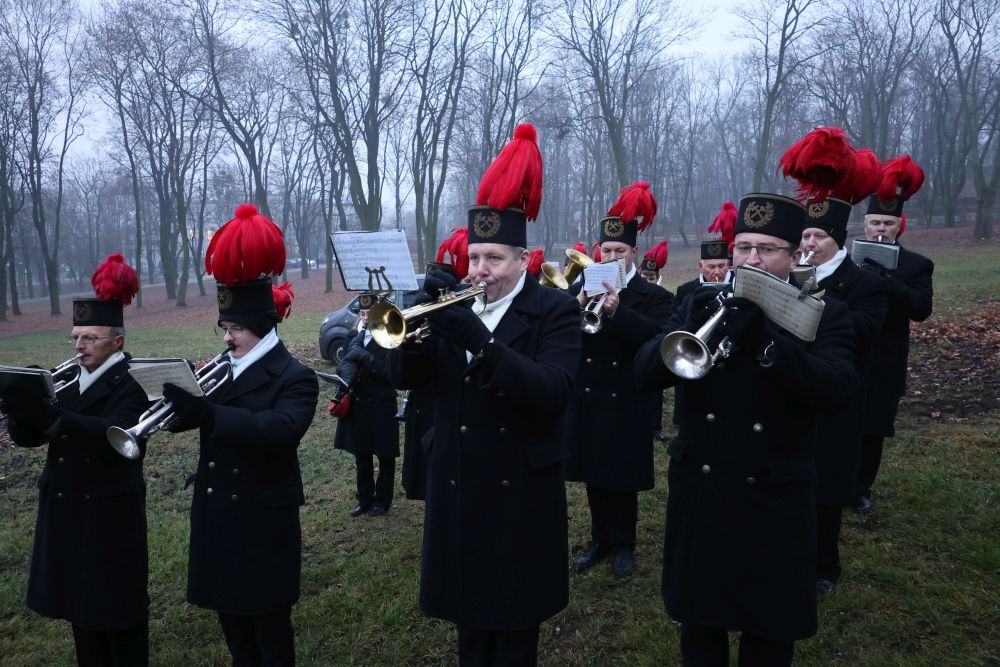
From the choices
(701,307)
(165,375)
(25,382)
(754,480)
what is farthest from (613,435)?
(25,382)

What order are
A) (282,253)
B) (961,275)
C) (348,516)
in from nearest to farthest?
(282,253) → (348,516) → (961,275)

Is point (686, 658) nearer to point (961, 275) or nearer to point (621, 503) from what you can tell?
point (621, 503)

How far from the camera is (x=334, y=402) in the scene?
21.7 ft

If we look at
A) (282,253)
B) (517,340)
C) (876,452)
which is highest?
(282,253)

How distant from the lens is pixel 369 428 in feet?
21.4

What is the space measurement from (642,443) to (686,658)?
2.02 meters

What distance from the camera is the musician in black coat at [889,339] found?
5.50m

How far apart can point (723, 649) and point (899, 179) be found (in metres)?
4.55

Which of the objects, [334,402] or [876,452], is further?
[334,402]

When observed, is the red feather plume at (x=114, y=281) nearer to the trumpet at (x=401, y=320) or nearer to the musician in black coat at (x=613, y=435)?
the trumpet at (x=401, y=320)

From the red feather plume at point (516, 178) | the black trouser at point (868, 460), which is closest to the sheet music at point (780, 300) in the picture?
the red feather plume at point (516, 178)

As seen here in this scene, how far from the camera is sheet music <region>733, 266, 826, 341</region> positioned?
2.52 meters

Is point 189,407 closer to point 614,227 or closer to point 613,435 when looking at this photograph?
point 613,435

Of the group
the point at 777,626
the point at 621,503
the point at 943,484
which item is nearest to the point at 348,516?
the point at 621,503
